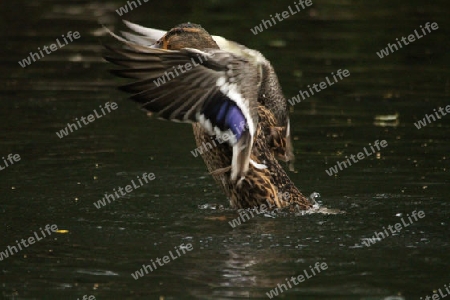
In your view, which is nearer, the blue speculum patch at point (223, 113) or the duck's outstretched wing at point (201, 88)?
the duck's outstretched wing at point (201, 88)

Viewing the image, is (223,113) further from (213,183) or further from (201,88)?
(213,183)

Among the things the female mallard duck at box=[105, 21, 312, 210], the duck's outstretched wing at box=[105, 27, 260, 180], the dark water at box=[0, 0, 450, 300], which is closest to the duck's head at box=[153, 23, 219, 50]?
the female mallard duck at box=[105, 21, 312, 210]

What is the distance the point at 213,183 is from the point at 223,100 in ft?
7.01

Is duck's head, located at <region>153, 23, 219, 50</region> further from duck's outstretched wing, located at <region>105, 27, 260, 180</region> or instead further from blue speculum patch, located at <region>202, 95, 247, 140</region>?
blue speculum patch, located at <region>202, 95, 247, 140</region>

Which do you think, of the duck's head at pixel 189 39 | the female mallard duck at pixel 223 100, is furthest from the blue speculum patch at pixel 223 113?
the duck's head at pixel 189 39

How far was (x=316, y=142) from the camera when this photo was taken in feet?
41.1

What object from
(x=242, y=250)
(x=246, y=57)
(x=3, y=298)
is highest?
(x=246, y=57)

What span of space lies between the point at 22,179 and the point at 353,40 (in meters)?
8.73

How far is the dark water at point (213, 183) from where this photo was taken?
7938mm

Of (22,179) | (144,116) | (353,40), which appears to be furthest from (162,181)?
(353,40)

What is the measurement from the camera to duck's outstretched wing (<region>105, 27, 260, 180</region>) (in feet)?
28.9

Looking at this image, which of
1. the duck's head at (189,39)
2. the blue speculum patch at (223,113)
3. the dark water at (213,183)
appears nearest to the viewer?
the dark water at (213,183)

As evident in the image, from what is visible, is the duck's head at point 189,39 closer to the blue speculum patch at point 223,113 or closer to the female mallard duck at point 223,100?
the female mallard duck at point 223,100

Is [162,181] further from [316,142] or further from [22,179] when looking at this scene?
[316,142]
